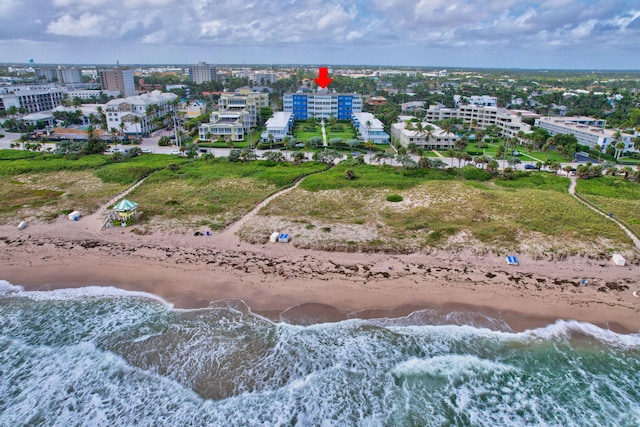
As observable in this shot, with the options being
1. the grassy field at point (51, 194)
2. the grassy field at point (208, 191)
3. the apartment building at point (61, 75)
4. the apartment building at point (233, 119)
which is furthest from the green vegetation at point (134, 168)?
the apartment building at point (61, 75)

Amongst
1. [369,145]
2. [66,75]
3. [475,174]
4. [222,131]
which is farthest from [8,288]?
[66,75]

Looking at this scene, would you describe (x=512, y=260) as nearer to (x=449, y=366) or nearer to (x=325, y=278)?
(x=449, y=366)

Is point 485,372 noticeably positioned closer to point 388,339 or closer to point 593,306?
point 388,339

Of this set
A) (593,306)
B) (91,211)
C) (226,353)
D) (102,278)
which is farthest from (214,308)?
(593,306)

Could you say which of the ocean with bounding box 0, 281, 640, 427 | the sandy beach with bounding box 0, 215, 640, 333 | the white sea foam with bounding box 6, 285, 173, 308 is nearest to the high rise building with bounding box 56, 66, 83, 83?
the sandy beach with bounding box 0, 215, 640, 333

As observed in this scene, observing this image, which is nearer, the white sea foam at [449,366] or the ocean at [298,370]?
the ocean at [298,370]

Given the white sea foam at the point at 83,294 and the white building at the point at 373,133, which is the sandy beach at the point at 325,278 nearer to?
Answer: the white sea foam at the point at 83,294
